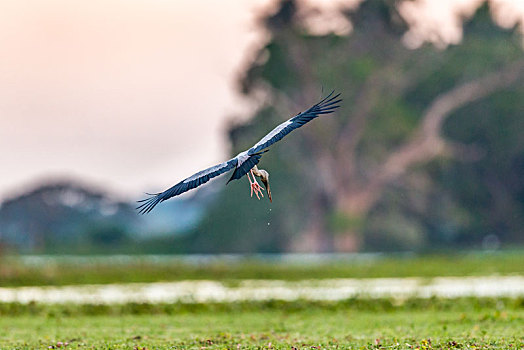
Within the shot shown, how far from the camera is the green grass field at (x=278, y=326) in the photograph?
12.8 m

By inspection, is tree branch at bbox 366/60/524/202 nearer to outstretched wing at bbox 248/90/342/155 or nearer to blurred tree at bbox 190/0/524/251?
blurred tree at bbox 190/0/524/251

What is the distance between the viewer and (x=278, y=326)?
15.6 metres

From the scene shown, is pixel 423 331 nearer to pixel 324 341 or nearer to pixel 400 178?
pixel 324 341

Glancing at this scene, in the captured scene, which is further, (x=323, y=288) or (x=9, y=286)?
(x=9, y=286)

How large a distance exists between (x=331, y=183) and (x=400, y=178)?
422cm

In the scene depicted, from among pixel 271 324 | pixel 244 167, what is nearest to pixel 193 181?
Result: pixel 244 167

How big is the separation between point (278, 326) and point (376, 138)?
121 ft

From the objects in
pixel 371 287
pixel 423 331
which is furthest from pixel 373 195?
pixel 423 331

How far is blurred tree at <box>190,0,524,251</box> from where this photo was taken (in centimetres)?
5022

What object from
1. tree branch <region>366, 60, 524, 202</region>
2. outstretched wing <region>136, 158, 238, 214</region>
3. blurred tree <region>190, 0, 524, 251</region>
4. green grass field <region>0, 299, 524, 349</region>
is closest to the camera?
outstretched wing <region>136, 158, 238, 214</region>

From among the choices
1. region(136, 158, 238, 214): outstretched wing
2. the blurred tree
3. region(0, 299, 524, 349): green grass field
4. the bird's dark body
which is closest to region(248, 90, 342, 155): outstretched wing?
the bird's dark body

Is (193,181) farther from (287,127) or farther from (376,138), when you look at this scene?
(376,138)

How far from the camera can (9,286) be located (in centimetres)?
2623

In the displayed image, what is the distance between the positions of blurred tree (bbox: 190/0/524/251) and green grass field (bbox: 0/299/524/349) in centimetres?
3007
